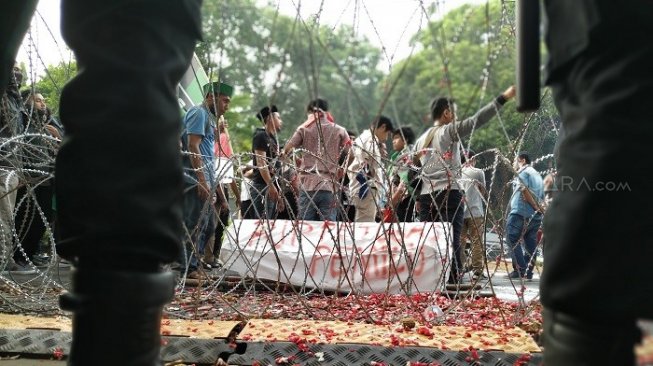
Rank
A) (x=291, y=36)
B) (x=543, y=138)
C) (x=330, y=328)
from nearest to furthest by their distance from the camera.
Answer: (x=291, y=36), (x=330, y=328), (x=543, y=138)

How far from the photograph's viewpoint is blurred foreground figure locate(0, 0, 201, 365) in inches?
33.6

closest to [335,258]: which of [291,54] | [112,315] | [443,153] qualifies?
[443,153]

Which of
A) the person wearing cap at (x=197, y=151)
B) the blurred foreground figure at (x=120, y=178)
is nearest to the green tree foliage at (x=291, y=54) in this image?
the blurred foreground figure at (x=120, y=178)

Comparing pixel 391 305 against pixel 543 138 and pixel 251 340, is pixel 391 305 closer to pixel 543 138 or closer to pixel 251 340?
pixel 543 138

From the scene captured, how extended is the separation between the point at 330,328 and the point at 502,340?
0.60 meters

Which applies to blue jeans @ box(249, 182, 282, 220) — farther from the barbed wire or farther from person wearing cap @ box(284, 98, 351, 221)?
person wearing cap @ box(284, 98, 351, 221)

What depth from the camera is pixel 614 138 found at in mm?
816

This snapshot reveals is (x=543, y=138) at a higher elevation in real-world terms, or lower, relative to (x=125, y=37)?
higher

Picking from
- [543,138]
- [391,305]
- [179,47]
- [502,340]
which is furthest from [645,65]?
[391,305]

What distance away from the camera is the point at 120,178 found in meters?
0.86

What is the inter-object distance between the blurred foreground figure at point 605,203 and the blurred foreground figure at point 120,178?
19.4 inches

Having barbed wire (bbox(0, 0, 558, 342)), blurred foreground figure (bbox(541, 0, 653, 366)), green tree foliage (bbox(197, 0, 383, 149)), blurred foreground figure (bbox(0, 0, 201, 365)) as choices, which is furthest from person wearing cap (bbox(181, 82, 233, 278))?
blurred foreground figure (bbox(541, 0, 653, 366))

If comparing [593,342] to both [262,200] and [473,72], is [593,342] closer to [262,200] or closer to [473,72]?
[473,72]

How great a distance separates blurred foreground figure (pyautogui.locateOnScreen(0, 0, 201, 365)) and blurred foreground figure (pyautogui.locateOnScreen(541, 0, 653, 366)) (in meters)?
Result: 0.49
